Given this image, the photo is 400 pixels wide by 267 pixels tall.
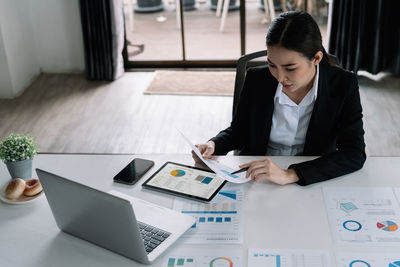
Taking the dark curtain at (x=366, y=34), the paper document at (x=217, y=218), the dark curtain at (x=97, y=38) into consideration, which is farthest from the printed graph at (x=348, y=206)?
the dark curtain at (x=97, y=38)

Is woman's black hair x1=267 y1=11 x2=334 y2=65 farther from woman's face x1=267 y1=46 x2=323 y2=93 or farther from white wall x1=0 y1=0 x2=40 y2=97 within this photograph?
white wall x1=0 y1=0 x2=40 y2=97

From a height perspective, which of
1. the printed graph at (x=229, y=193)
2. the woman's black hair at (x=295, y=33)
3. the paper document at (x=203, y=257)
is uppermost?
the woman's black hair at (x=295, y=33)

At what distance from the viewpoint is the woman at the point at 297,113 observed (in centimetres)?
167

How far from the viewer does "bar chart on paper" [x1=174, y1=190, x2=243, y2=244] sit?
143 centimetres

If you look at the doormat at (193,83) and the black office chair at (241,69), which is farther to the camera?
the doormat at (193,83)

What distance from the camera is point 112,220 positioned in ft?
4.20

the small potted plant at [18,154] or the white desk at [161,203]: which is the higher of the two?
the small potted plant at [18,154]

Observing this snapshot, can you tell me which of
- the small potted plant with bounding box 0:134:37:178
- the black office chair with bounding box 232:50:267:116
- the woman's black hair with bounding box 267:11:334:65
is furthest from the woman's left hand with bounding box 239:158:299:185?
the small potted plant with bounding box 0:134:37:178

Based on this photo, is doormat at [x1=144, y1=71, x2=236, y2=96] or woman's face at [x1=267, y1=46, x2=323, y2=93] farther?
doormat at [x1=144, y1=71, x2=236, y2=96]

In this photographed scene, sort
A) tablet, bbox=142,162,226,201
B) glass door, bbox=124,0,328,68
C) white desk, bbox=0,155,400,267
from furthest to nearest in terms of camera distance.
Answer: glass door, bbox=124,0,328,68 → tablet, bbox=142,162,226,201 → white desk, bbox=0,155,400,267

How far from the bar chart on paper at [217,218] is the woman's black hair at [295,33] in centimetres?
50

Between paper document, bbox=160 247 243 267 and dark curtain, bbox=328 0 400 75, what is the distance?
3123 mm

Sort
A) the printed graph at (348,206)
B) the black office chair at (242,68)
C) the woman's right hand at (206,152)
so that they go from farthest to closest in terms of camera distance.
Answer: the black office chair at (242,68)
the woman's right hand at (206,152)
the printed graph at (348,206)

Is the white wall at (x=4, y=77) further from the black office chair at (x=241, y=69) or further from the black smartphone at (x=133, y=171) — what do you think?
the black smartphone at (x=133, y=171)
